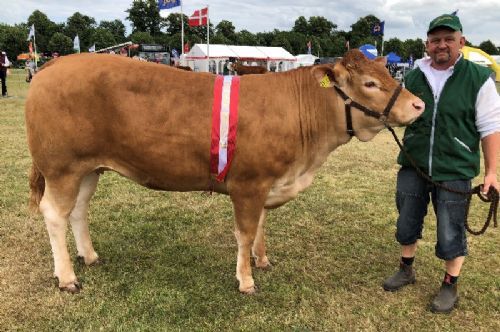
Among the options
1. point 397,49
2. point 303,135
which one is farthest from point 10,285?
point 397,49

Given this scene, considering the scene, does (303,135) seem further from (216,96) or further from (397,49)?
(397,49)

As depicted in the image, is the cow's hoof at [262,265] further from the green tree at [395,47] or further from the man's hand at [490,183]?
the green tree at [395,47]

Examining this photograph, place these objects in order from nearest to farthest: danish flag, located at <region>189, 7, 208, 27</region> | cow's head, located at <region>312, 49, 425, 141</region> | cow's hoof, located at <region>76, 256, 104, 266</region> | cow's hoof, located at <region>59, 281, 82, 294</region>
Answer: cow's head, located at <region>312, 49, 425, 141</region> < cow's hoof, located at <region>59, 281, 82, 294</region> < cow's hoof, located at <region>76, 256, 104, 266</region> < danish flag, located at <region>189, 7, 208, 27</region>

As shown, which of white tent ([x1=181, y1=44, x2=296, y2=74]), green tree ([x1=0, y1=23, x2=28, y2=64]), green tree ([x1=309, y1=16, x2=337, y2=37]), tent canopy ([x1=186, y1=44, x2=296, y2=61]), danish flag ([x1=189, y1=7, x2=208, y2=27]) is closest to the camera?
danish flag ([x1=189, y1=7, x2=208, y2=27])

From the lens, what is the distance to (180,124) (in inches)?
141

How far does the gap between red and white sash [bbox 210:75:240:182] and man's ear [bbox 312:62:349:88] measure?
67cm

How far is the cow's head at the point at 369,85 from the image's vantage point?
3.52 meters

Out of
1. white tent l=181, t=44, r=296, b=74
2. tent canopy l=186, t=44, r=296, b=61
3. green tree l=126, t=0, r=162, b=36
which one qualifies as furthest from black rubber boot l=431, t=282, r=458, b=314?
green tree l=126, t=0, r=162, b=36

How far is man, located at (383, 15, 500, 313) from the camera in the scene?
3391 mm

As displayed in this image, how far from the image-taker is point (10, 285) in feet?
13.0

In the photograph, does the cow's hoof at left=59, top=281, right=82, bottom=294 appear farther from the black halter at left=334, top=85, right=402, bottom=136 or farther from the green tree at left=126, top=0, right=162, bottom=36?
the green tree at left=126, top=0, right=162, bottom=36

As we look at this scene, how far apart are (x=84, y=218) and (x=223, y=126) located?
179 cm

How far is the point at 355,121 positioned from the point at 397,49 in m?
98.1

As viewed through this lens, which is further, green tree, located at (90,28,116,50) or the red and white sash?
green tree, located at (90,28,116,50)
